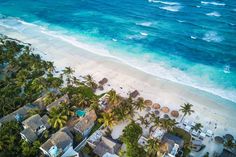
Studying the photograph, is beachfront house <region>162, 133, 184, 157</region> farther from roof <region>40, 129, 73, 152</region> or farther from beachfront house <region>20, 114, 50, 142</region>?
beachfront house <region>20, 114, 50, 142</region>

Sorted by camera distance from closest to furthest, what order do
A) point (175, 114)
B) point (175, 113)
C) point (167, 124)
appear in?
point (167, 124), point (175, 114), point (175, 113)

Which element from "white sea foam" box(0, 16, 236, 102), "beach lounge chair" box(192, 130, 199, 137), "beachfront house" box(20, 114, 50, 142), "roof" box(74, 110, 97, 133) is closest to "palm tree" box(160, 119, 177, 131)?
"beach lounge chair" box(192, 130, 199, 137)

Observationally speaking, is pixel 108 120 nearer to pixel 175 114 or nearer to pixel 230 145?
pixel 175 114

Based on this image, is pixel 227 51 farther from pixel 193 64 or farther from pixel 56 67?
pixel 56 67

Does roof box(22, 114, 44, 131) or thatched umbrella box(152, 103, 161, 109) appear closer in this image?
roof box(22, 114, 44, 131)

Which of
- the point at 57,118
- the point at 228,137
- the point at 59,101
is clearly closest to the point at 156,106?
the point at 228,137

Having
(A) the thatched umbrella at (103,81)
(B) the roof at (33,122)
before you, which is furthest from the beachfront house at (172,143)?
(B) the roof at (33,122)
